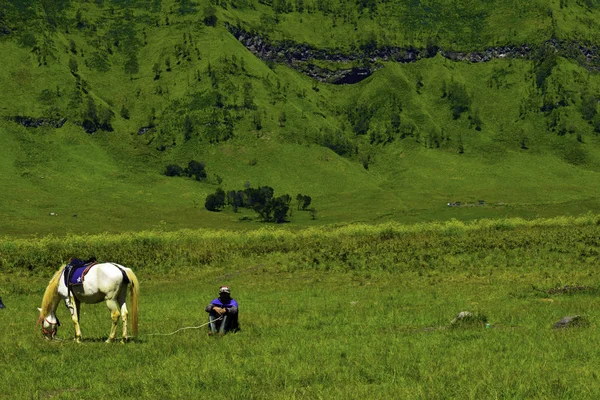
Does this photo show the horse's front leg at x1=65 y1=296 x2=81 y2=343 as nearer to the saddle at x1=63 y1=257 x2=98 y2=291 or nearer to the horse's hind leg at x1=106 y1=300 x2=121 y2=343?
the saddle at x1=63 y1=257 x2=98 y2=291

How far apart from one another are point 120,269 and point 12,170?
206m

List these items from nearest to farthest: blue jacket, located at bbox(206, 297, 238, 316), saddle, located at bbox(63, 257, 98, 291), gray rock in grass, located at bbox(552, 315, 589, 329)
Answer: gray rock in grass, located at bbox(552, 315, 589, 329) → saddle, located at bbox(63, 257, 98, 291) → blue jacket, located at bbox(206, 297, 238, 316)

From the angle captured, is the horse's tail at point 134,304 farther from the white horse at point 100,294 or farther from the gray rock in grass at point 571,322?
the gray rock in grass at point 571,322


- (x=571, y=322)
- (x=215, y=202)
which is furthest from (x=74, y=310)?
(x=215, y=202)

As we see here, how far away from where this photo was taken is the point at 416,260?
42781 millimetres

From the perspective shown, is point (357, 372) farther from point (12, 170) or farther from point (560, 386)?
point (12, 170)

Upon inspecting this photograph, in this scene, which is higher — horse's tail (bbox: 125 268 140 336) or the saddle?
the saddle

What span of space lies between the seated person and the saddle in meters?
4.28

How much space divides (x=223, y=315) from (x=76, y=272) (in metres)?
5.19

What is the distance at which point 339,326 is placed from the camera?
2061 centimetres

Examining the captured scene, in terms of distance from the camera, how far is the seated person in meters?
19.3

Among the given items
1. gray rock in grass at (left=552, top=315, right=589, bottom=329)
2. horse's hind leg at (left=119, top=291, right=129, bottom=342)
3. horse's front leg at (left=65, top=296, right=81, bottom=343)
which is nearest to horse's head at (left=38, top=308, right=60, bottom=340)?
horse's front leg at (left=65, top=296, right=81, bottom=343)

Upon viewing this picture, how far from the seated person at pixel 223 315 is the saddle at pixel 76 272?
4.28 metres

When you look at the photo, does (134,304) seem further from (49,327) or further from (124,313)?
(49,327)
